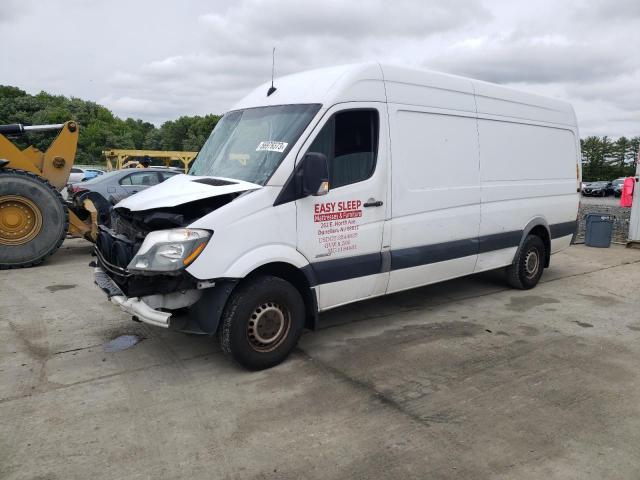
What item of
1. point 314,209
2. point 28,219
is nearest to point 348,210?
point 314,209

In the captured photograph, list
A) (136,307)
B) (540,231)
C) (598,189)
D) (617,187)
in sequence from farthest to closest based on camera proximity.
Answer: (598,189) → (617,187) → (540,231) → (136,307)

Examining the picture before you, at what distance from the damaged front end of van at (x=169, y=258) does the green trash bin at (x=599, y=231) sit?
9.58 meters

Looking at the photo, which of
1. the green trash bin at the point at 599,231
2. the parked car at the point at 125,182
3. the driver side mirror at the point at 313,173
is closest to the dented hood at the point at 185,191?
the driver side mirror at the point at 313,173

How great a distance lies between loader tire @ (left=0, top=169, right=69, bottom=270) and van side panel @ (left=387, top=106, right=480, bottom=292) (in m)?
6.00

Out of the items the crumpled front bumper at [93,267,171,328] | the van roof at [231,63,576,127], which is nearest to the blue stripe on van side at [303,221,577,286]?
the crumpled front bumper at [93,267,171,328]

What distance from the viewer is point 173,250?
3.88m

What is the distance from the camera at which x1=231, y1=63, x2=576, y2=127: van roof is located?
15.4 feet

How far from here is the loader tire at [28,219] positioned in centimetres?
817

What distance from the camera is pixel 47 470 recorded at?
9.83 feet

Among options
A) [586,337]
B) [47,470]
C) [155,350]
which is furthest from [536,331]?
[47,470]

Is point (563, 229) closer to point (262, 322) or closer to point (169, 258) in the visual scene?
point (262, 322)

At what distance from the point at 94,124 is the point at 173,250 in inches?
2849

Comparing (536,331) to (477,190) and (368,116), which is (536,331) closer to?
(477,190)

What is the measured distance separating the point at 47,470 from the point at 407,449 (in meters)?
2.16
